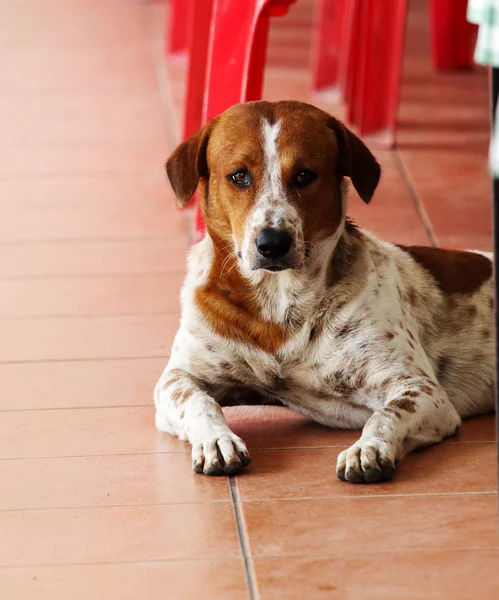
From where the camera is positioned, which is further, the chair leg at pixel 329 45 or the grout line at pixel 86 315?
the chair leg at pixel 329 45

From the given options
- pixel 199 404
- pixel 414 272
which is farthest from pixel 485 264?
pixel 199 404

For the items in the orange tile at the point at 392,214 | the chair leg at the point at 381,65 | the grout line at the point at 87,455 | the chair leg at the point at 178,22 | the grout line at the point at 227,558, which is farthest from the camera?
the chair leg at the point at 178,22

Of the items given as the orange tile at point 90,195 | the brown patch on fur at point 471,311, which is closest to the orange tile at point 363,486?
the brown patch on fur at point 471,311

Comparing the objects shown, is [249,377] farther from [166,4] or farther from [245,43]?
[166,4]

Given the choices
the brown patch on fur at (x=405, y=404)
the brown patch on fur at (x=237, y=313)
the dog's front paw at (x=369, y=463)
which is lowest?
the dog's front paw at (x=369, y=463)

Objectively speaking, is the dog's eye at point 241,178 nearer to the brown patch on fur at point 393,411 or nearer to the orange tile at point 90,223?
the brown patch on fur at point 393,411

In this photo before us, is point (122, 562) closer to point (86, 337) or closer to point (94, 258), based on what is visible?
point (86, 337)

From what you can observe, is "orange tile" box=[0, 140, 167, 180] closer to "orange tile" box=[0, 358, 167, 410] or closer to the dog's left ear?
"orange tile" box=[0, 358, 167, 410]

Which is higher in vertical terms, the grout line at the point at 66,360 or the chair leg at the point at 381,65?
the chair leg at the point at 381,65

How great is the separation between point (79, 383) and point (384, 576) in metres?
1.16

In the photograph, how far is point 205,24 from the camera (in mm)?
4164

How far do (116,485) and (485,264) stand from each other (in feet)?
3.71

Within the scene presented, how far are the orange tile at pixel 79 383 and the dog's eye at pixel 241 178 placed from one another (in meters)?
0.63

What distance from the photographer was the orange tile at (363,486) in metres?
2.40
